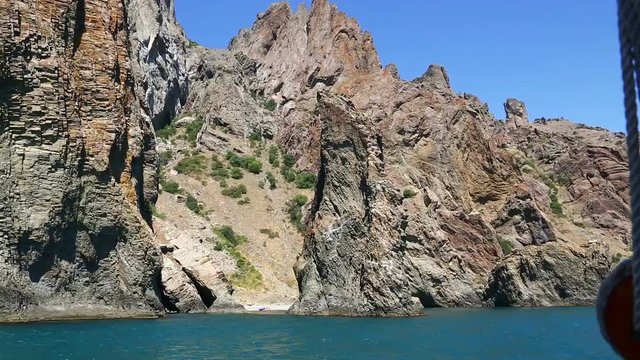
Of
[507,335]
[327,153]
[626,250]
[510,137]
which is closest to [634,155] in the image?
[507,335]

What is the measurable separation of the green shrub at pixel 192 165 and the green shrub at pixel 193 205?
8.19 metres

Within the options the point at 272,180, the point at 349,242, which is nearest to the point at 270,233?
the point at 272,180

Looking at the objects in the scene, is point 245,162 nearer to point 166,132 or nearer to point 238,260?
point 166,132

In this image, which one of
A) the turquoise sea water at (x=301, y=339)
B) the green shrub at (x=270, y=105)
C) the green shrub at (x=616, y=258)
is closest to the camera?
the turquoise sea water at (x=301, y=339)

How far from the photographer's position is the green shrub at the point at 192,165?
100 meters

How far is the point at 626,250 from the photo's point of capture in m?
107

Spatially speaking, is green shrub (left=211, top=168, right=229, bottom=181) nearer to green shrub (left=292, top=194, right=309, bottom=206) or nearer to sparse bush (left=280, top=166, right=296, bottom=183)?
sparse bush (left=280, top=166, right=296, bottom=183)

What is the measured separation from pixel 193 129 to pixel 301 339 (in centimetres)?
7569

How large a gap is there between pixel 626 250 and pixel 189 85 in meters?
75.3

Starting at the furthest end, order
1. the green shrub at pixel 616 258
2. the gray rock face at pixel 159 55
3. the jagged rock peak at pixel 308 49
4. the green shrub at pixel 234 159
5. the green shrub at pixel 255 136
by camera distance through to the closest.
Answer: the jagged rock peak at pixel 308 49, the green shrub at pixel 255 136, the green shrub at pixel 234 159, the green shrub at pixel 616 258, the gray rock face at pixel 159 55

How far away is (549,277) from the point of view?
80.6 meters

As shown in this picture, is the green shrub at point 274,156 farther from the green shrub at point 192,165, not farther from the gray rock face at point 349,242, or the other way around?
the gray rock face at point 349,242

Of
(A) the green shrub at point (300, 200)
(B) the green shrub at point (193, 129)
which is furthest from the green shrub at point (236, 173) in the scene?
(B) the green shrub at point (193, 129)

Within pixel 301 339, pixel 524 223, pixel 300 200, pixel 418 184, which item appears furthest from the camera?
pixel 300 200
